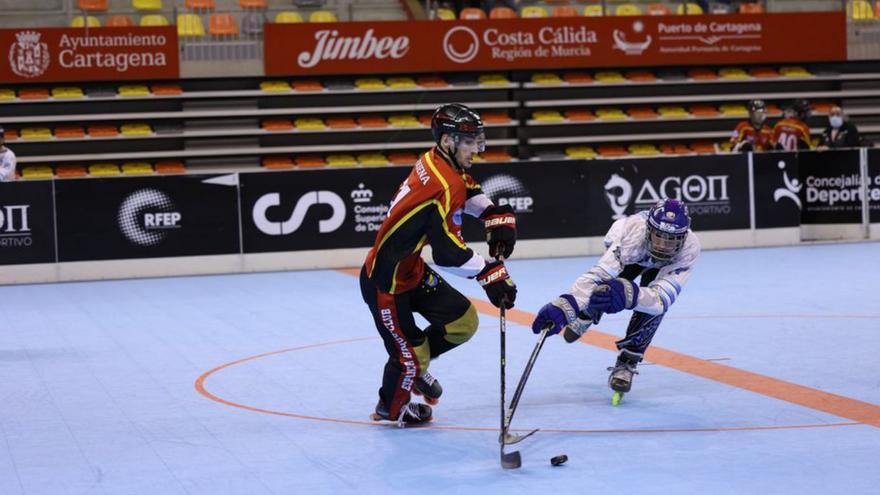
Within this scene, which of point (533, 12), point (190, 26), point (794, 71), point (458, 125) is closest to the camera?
point (458, 125)

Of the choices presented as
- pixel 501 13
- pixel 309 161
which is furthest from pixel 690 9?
pixel 309 161

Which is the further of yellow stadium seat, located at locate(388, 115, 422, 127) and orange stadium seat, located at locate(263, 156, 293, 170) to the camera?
yellow stadium seat, located at locate(388, 115, 422, 127)

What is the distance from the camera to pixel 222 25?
2278cm

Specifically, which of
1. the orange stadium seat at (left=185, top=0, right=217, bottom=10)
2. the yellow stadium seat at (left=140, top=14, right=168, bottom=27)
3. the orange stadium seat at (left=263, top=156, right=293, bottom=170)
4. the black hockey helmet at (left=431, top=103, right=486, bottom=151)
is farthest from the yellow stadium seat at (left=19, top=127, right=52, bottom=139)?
the black hockey helmet at (left=431, top=103, right=486, bottom=151)

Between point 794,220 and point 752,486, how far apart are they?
13.9 metres

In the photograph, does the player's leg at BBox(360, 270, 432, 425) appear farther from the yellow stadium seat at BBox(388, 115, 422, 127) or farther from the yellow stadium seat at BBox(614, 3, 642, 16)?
the yellow stadium seat at BBox(614, 3, 642, 16)

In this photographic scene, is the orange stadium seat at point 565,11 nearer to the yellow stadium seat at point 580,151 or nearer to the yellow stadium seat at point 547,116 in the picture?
the yellow stadium seat at point 547,116

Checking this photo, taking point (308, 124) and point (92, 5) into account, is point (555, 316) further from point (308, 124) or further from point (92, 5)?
point (92, 5)

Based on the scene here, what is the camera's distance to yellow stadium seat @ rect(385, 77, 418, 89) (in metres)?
23.6

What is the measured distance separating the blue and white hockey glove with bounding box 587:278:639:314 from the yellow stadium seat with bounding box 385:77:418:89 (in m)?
17.2

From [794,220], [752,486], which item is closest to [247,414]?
[752,486]

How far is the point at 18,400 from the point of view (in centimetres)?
855

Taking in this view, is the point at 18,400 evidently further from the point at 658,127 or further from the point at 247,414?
the point at 658,127

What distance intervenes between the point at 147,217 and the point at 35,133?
20.8 ft
